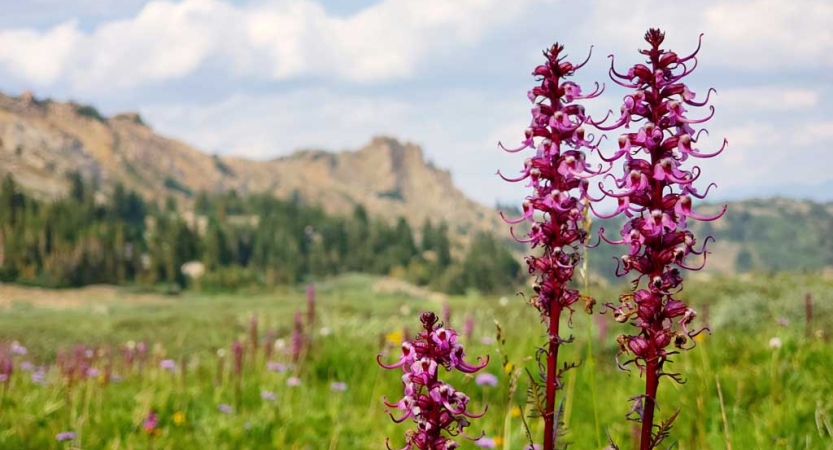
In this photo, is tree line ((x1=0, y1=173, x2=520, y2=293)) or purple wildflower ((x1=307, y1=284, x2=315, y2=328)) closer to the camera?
purple wildflower ((x1=307, y1=284, x2=315, y2=328))

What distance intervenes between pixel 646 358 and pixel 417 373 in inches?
22.9

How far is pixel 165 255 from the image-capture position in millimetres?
88375

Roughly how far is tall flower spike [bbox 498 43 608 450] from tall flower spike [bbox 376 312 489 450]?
0.27m

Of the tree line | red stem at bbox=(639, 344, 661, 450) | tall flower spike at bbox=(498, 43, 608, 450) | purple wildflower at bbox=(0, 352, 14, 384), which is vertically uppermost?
the tree line

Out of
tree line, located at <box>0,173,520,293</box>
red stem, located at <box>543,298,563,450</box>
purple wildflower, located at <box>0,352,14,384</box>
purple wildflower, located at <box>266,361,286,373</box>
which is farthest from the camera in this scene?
tree line, located at <box>0,173,520,293</box>

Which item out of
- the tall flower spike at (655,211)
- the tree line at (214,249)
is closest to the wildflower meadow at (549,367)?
the tall flower spike at (655,211)

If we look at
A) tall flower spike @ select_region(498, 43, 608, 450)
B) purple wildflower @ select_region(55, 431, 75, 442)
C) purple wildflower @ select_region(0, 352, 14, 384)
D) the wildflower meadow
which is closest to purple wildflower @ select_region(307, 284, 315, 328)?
the wildflower meadow

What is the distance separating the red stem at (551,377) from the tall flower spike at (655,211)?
171 millimetres

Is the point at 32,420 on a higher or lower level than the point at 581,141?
lower

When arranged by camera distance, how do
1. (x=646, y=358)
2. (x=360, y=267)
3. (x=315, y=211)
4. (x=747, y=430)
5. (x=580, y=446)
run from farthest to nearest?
(x=315, y=211) → (x=360, y=267) → (x=580, y=446) → (x=747, y=430) → (x=646, y=358)

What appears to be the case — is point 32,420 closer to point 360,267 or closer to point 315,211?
point 360,267

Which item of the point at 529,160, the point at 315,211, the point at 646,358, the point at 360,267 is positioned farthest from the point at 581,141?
the point at 315,211

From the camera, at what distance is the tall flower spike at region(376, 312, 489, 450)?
70.5 inches

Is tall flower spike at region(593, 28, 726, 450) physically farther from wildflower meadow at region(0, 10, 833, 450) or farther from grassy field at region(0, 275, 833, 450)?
grassy field at region(0, 275, 833, 450)
